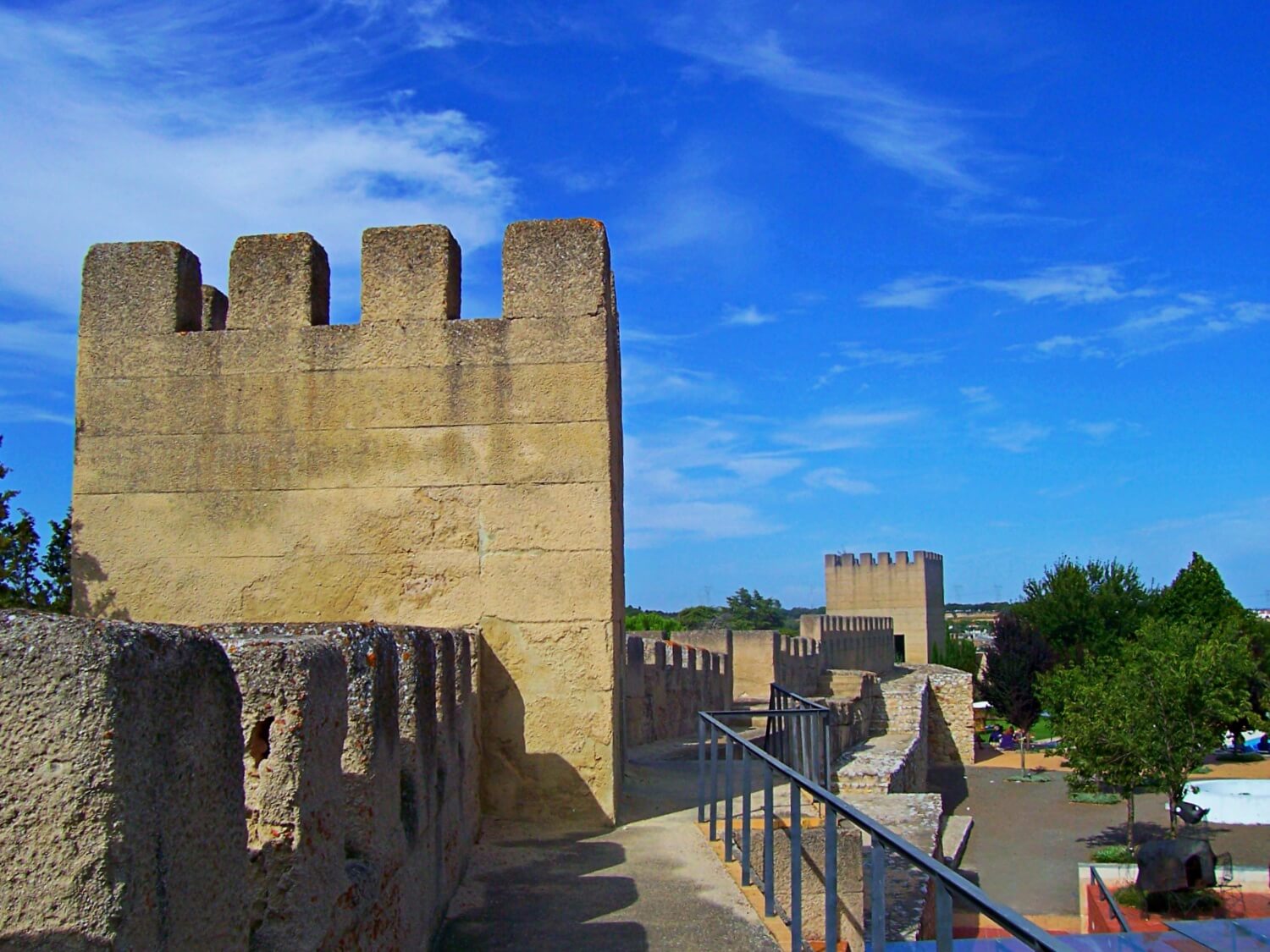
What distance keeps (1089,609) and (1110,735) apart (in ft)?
76.8

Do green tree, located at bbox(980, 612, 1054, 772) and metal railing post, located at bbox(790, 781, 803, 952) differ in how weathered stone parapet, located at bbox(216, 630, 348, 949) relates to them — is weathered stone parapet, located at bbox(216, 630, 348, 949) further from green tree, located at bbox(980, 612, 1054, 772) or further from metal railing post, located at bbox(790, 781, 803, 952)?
green tree, located at bbox(980, 612, 1054, 772)

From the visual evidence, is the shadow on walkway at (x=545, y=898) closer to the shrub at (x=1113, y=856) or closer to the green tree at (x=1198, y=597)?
the shrub at (x=1113, y=856)

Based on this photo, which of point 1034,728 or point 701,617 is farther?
point 701,617

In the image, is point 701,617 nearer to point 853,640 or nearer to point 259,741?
point 853,640

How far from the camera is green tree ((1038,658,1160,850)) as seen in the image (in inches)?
876

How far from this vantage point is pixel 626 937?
15.6 feet

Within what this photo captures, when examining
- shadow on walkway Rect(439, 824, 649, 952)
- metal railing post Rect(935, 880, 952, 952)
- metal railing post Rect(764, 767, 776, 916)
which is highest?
metal railing post Rect(935, 880, 952, 952)

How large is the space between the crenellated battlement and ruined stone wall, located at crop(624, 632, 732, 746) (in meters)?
5.22

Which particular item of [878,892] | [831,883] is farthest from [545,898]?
[878,892]

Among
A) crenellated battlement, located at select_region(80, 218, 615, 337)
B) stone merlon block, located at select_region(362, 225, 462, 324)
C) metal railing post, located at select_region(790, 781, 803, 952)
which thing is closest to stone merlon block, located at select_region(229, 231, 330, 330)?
crenellated battlement, located at select_region(80, 218, 615, 337)

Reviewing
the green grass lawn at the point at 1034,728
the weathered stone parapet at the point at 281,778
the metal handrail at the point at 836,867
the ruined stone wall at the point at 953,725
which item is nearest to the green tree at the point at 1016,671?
the green grass lawn at the point at 1034,728

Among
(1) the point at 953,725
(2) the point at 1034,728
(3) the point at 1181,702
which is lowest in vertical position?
(2) the point at 1034,728

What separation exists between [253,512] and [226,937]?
5342 mm

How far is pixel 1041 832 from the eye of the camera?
76.3 feet
